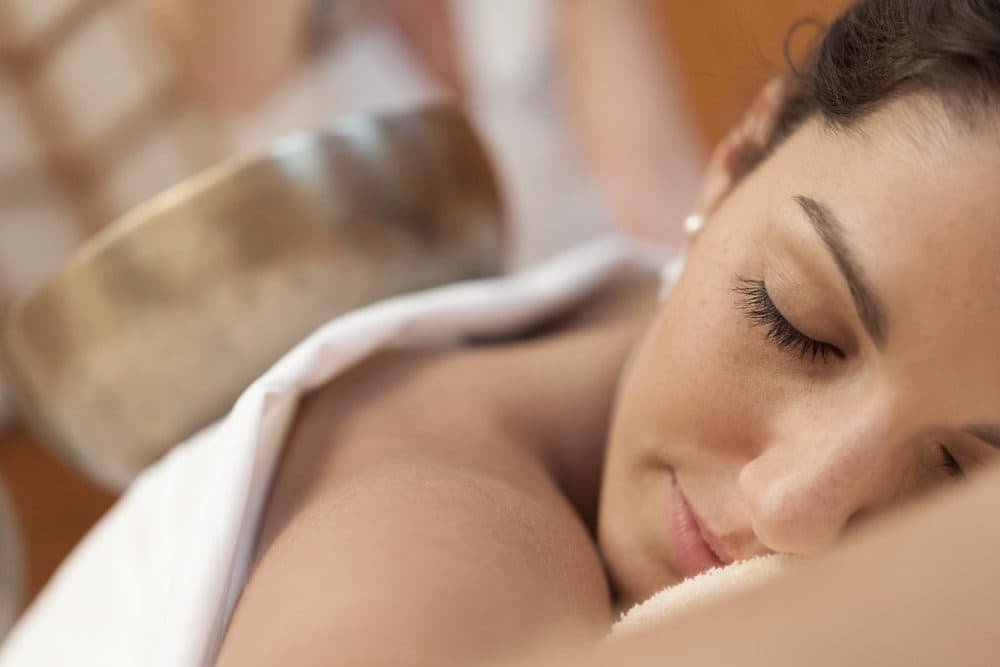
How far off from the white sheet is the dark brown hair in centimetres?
27

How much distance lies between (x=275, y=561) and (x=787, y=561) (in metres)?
0.23

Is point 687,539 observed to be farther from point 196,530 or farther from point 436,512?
point 196,530

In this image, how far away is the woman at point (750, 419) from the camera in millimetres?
376

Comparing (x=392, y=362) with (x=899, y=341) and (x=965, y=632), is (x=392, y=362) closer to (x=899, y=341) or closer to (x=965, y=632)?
(x=899, y=341)

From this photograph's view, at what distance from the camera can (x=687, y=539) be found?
1.59ft

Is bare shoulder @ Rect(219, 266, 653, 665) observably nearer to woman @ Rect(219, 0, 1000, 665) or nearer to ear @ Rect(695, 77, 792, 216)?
woman @ Rect(219, 0, 1000, 665)

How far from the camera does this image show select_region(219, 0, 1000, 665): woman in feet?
1.23

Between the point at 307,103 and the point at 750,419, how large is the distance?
0.71 metres

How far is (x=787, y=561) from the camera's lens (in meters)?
0.41

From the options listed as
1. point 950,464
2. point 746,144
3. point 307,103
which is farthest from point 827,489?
point 307,103

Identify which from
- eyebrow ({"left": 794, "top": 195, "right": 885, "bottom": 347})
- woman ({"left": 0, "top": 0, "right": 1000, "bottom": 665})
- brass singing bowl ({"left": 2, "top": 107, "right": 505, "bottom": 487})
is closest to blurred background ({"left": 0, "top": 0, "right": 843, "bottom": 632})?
brass singing bowl ({"left": 2, "top": 107, "right": 505, "bottom": 487})

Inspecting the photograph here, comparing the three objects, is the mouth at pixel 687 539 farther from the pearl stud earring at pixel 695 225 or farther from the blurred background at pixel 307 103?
the blurred background at pixel 307 103

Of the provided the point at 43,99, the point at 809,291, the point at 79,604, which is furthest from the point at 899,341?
the point at 43,99

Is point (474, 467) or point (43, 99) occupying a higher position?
point (43, 99)
